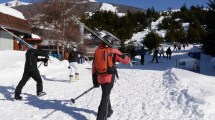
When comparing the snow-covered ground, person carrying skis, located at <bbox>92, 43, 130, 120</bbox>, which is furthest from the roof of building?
person carrying skis, located at <bbox>92, 43, 130, 120</bbox>

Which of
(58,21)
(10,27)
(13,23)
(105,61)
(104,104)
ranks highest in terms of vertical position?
(58,21)

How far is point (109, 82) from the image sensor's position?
6637mm

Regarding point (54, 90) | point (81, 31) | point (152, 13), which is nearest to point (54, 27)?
point (81, 31)

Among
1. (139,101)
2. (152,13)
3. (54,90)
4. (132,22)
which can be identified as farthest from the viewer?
(152,13)

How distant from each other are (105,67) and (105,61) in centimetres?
12

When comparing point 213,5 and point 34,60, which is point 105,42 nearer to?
point 34,60

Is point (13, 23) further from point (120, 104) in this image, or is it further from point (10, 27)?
point (120, 104)

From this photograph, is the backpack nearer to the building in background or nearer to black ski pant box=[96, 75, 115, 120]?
black ski pant box=[96, 75, 115, 120]

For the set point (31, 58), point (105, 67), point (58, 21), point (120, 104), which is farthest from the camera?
point (58, 21)

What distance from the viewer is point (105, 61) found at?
6.55 meters

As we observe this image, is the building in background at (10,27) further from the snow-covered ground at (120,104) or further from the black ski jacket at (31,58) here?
the black ski jacket at (31,58)

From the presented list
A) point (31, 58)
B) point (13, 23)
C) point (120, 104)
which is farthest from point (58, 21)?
point (120, 104)

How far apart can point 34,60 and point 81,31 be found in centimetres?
2948

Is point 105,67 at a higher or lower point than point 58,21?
lower
